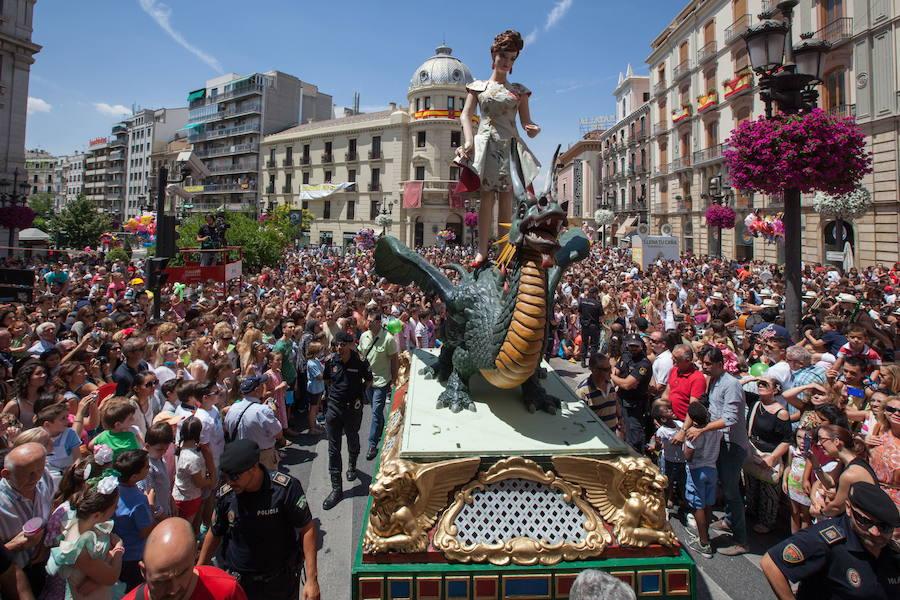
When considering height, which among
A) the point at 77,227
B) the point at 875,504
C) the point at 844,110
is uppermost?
the point at 844,110

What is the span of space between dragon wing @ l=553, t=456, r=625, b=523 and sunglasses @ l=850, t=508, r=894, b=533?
103cm

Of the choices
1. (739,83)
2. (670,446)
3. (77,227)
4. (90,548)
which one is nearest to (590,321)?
(670,446)

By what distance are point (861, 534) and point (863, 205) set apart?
1790cm

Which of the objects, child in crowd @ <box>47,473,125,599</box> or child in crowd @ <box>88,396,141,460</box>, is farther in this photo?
child in crowd @ <box>88,396,141,460</box>

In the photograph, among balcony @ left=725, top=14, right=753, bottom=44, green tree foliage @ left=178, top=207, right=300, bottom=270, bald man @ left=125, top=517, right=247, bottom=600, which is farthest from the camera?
balcony @ left=725, top=14, right=753, bottom=44

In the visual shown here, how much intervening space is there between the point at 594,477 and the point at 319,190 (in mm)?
43791

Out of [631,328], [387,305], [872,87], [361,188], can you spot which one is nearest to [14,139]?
[361,188]

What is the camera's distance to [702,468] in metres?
3.99

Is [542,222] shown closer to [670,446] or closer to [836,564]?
[836,564]

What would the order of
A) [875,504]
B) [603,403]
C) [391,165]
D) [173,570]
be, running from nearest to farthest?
[173,570] → [875,504] → [603,403] → [391,165]

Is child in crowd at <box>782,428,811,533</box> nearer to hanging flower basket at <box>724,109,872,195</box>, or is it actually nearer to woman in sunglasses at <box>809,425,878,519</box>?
woman in sunglasses at <box>809,425,878,519</box>

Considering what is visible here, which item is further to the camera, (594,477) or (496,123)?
(496,123)

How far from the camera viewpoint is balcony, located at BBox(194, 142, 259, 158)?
49.4 metres

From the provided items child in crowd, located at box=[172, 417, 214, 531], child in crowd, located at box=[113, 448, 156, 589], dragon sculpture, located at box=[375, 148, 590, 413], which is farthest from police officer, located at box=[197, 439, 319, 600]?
dragon sculpture, located at box=[375, 148, 590, 413]
